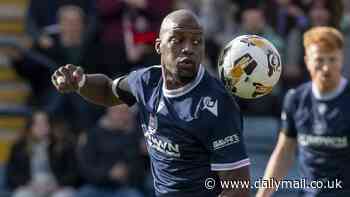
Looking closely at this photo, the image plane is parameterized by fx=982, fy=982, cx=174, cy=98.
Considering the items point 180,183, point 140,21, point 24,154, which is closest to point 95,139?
point 24,154

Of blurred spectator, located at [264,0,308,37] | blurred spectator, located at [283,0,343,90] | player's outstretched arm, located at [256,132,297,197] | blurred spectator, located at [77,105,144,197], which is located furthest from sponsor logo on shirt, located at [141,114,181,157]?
blurred spectator, located at [264,0,308,37]

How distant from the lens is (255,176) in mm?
9805

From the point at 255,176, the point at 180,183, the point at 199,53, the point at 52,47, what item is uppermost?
the point at 199,53

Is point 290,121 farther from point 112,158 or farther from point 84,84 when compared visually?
point 112,158

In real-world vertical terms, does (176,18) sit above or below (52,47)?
above

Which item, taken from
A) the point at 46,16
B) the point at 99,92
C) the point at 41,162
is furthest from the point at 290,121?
the point at 46,16

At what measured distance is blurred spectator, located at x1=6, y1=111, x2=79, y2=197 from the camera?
968 centimetres

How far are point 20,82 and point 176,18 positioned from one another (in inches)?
231

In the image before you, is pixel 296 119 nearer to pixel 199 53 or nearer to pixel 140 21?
pixel 199 53

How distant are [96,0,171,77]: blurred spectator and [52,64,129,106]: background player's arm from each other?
3.98 m

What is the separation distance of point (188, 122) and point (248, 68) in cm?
58

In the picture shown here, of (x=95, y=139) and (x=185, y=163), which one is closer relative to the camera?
(x=185, y=163)

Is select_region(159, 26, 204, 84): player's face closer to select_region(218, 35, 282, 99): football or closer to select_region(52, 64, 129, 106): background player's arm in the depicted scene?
select_region(218, 35, 282, 99): football

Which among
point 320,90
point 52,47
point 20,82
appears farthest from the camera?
point 20,82
